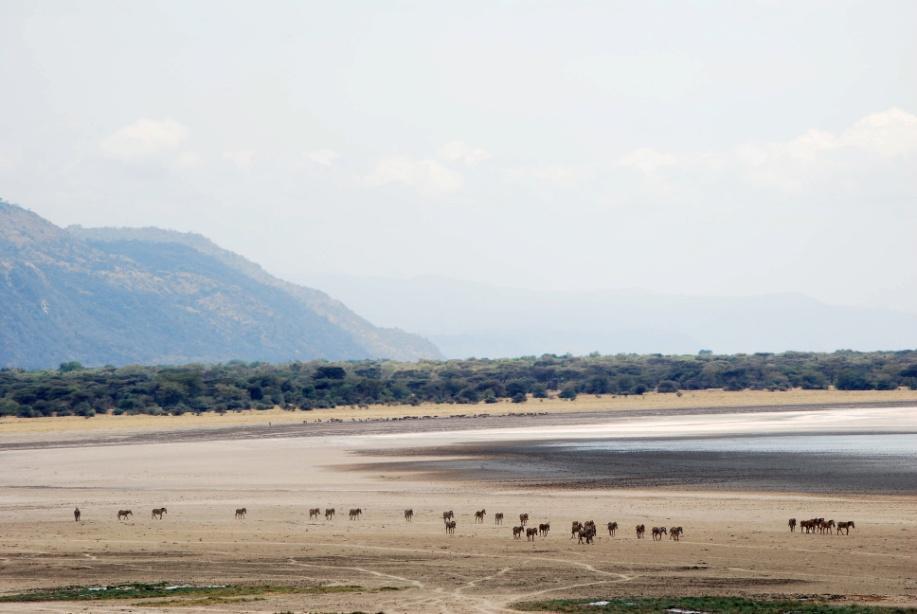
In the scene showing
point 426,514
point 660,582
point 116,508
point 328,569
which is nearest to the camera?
point 660,582

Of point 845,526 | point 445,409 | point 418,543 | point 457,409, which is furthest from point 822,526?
point 445,409

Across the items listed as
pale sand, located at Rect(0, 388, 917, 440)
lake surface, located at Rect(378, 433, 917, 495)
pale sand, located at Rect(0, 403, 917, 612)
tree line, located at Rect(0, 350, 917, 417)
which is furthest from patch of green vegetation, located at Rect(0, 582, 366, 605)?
tree line, located at Rect(0, 350, 917, 417)

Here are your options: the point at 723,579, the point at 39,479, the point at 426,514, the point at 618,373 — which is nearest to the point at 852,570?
the point at 723,579

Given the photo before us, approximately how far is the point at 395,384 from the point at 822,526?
74643 millimetres

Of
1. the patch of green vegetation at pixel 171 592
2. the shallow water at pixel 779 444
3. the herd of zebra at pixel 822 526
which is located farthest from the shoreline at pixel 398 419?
the herd of zebra at pixel 822 526

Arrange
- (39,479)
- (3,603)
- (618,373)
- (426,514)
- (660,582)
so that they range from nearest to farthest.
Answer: (3,603) → (660,582) → (426,514) → (39,479) → (618,373)

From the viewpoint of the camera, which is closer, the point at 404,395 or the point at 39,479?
the point at 39,479

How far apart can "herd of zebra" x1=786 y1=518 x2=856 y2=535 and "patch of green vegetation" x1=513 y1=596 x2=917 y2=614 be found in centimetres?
709

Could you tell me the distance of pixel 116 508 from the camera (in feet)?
116

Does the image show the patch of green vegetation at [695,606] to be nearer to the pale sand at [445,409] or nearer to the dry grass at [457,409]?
the pale sand at [445,409]

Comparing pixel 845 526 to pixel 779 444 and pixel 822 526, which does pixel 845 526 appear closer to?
pixel 822 526

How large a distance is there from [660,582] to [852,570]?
359 cm

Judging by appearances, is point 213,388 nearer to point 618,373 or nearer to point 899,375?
point 618,373

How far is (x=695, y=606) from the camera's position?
66.8 ft
